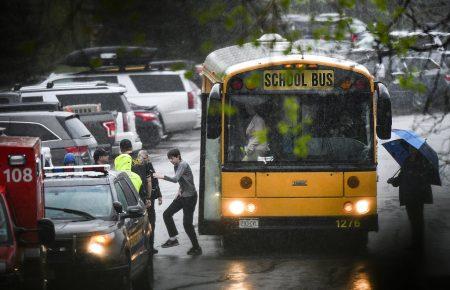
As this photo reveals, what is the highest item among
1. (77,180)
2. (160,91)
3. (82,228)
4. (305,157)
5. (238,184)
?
(77,180)

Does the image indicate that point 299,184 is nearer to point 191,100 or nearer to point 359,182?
point 359,182

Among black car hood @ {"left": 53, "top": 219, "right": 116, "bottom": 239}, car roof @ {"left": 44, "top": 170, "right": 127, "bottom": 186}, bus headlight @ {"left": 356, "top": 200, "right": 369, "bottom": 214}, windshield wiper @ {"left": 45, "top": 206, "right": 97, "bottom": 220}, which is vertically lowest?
bus headlight @ {"left": 356, "top": 200, "right": 369, "bottom": 214}

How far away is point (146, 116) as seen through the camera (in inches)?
1310

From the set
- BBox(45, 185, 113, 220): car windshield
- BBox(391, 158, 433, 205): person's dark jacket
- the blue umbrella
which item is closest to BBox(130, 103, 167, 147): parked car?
the blue umbrella

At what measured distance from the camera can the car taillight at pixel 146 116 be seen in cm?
3322

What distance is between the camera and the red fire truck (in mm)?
10492

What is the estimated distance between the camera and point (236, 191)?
1703 centimetres

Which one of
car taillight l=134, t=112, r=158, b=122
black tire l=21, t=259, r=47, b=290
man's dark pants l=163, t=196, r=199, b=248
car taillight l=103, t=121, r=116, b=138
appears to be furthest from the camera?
car taillight l=134, t=112, r=158, b=122

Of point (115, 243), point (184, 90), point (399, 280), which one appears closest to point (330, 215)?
point (399, 280)

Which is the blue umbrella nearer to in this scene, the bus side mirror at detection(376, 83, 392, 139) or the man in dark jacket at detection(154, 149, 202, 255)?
the bus side mirror at detection(376, 83, 392, 139)

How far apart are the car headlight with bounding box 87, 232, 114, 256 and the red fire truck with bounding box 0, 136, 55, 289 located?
167cm

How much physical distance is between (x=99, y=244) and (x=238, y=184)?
4.12 metres

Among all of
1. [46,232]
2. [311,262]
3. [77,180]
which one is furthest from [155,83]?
[46,232]

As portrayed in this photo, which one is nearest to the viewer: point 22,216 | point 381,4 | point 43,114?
point 381,4
